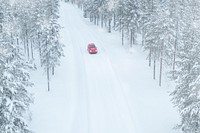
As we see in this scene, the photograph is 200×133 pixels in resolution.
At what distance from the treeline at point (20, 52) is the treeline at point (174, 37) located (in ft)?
45.6

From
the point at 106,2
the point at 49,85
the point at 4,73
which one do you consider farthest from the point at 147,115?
the point at 106,2

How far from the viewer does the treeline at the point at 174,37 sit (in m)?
22.4

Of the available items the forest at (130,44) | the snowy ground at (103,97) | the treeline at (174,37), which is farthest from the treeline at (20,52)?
the treeline at (174,37)

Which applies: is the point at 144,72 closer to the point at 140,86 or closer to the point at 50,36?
the point at 140,86

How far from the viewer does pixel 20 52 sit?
101 ft

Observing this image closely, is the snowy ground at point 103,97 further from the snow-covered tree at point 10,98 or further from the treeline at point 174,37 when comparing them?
the snow-covered tree at point 10,98

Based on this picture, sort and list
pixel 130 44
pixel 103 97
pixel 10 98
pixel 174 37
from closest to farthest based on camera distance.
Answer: pixel 10 98 → pixel 103 97 → pixel 174 37 → pixel 130 44

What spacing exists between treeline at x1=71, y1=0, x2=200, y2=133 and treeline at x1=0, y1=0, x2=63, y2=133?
1388 centimetres

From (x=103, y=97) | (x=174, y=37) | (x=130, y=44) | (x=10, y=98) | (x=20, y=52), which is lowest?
(x=103, y=97)

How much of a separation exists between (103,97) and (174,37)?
558 inches

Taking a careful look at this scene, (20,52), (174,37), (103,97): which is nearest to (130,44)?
(174,37)

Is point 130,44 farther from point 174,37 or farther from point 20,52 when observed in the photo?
point 20,52

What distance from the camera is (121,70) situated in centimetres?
4434

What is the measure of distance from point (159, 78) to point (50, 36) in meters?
19.1
